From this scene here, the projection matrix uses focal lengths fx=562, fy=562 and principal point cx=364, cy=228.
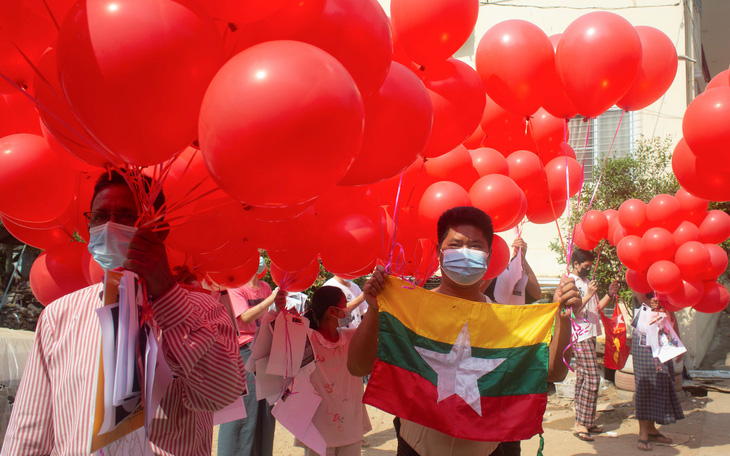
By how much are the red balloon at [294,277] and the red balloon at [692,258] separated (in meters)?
3.92

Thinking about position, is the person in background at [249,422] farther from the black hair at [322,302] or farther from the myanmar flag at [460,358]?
the myanmar flag at [460,358]

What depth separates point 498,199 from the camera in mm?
3561

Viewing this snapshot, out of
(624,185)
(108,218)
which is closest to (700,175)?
(108,218)

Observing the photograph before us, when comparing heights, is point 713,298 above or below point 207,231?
below

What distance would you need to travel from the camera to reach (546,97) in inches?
145

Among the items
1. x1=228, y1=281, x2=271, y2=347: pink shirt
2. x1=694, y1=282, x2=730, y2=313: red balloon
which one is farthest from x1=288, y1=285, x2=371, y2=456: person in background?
x1=694, y1=282, x2=730, y2=313: red balloon

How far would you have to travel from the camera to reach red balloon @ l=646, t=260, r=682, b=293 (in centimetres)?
584

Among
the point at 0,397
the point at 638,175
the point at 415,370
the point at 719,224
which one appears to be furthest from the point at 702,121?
the point at 638,175

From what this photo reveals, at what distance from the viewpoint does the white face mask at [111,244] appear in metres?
1.82

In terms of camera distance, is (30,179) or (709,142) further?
(709,142)

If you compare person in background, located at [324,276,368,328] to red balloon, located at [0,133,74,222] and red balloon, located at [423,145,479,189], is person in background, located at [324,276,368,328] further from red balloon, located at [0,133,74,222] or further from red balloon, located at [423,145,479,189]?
red balloon, located at [0,133,74,222]

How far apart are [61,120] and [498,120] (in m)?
3.17

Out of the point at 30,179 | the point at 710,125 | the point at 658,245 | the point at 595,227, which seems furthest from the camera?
the point at 595,227

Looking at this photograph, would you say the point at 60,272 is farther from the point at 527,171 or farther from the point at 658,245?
the point at 658,245
